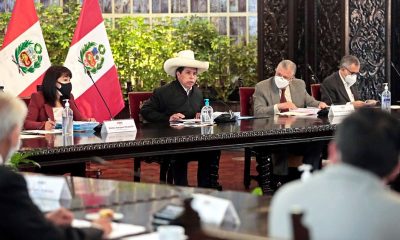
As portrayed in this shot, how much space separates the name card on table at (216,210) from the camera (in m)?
2.73

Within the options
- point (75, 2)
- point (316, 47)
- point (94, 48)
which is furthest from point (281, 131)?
point (75, 2)

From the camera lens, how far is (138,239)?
8.73 ft

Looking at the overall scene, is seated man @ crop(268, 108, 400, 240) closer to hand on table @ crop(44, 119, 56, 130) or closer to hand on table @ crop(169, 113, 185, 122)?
hand on table @ crop(44, 119, 56, 130)

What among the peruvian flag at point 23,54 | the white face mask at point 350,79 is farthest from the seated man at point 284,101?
the peruvian flag at point 23,54

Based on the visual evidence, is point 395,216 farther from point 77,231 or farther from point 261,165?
point 261,165

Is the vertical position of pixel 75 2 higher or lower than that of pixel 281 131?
higher

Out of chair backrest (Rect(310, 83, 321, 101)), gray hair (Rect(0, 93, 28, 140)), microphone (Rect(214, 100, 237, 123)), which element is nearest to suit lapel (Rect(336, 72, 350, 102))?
chair backrest (Rect(310, 83, 321, 101))

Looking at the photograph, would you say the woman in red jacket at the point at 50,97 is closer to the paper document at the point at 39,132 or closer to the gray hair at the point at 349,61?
the paper document at the point at 39,132

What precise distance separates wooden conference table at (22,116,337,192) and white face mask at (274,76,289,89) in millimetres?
555

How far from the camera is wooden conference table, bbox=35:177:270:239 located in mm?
2713

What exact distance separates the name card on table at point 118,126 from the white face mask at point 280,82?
6.24 ft

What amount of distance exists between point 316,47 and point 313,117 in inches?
92.7

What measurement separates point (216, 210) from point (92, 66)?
5579 mm

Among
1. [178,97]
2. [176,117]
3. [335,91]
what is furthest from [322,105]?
[176,117]
